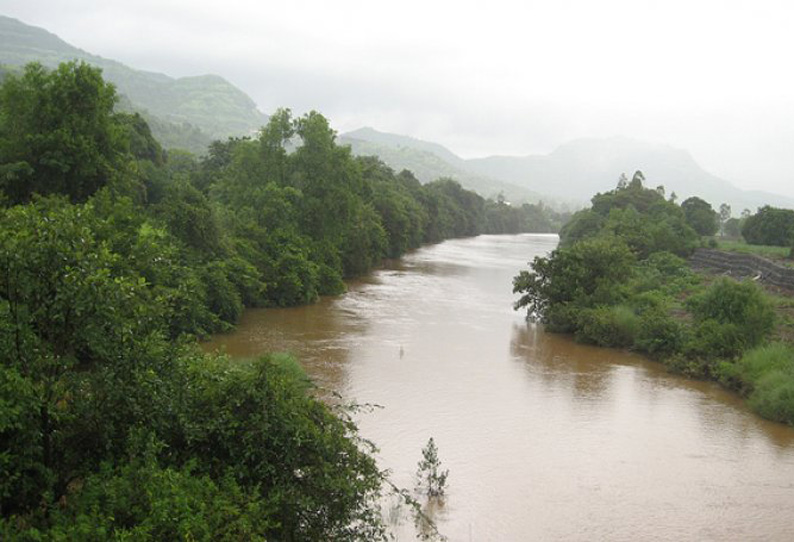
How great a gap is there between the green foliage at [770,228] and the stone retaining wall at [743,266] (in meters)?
5.84

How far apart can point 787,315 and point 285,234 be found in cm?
2302

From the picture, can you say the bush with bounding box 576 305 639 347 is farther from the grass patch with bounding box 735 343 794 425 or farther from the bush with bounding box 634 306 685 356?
the grass patch with bounding box 735 343 794 425

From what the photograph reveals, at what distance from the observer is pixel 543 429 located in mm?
17203

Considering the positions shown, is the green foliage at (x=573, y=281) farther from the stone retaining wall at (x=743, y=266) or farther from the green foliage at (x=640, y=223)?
the green foliage at (x=640, y=223)

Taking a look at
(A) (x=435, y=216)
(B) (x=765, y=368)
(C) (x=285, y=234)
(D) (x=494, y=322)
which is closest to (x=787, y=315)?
(B) (x=765, y=368)

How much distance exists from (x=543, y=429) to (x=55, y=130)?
56.9 feet

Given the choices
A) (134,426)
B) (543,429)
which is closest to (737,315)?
(543,429)

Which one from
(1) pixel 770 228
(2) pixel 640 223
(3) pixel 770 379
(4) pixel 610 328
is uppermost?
(1) pixel 770 228

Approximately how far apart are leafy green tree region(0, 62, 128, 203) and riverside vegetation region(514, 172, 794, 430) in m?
18.8

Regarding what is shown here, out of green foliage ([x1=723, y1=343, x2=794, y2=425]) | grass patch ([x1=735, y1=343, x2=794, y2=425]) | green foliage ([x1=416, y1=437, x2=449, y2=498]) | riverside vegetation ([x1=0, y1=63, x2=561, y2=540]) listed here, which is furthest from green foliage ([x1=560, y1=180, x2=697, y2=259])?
riverside vegetation ([x1=0, y1=63, x2=561, y2=540])

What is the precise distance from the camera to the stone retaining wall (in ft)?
112

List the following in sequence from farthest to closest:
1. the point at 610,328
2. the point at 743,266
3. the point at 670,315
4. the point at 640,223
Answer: the point at 640,223 < the point at 743,266 < the point at 670,315 < the point at 610,328

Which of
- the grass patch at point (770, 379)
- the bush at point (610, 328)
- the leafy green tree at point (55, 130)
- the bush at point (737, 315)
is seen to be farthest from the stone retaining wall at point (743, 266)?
Answer: the leafy green tree at point (55, 130)

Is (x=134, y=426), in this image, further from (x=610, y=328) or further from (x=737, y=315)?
(x=610, y=328)
